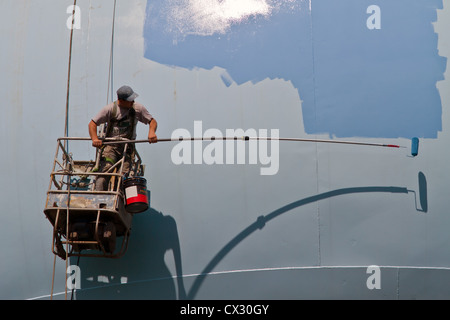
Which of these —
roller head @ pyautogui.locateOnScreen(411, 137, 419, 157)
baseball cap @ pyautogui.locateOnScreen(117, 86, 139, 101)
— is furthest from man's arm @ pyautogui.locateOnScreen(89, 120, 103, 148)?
roller head @ pyautogui.locateOnScreen(411, 137, 419, 157)

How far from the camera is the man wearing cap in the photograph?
697 centimetres

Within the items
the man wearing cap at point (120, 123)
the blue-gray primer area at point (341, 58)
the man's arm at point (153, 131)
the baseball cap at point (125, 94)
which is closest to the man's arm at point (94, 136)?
the man wearing cap at point (120, 123)

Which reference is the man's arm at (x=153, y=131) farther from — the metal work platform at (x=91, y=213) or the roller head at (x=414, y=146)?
the roller head at (x=414, y=146)

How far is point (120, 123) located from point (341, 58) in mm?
3087

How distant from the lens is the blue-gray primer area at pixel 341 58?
296 inches

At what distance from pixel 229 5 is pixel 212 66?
0.94 meters

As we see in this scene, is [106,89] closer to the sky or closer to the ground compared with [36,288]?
closer to the sky

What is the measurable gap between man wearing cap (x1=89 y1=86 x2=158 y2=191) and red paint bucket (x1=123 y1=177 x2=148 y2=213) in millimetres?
342

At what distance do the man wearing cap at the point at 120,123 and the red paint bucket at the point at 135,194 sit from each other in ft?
1.12

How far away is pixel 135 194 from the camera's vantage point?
6.78m

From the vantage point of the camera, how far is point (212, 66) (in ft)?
25.2
